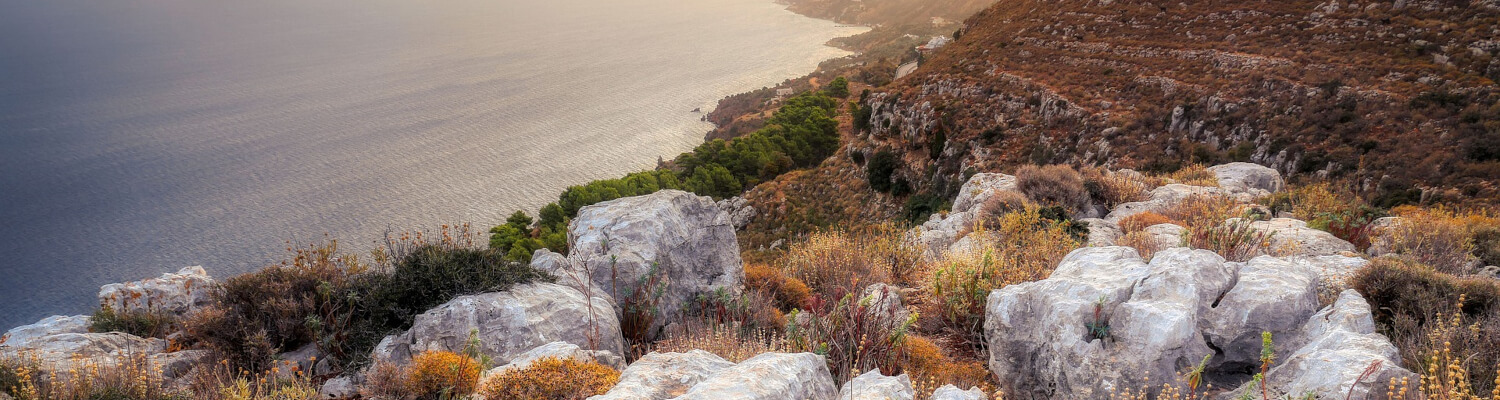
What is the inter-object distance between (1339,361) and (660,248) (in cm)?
711

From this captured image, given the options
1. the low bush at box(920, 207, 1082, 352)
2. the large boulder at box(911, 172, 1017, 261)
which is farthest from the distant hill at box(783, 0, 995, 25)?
the low bush at box(920, 207, 1082, 352)

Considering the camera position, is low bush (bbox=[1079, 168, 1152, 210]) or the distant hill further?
the distant hill

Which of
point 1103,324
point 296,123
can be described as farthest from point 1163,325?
point 296,123

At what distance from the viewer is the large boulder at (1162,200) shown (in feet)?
42.4

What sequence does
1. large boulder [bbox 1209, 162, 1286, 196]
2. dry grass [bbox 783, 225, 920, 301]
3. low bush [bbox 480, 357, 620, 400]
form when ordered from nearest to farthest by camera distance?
low bush [bbox 480, 357, 620, 400] → dry grass [bbox 783, 225, 920, 301] → large boulder [bbox 1209, 162, 1286, 196]

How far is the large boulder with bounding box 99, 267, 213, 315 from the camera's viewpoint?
8656 mm

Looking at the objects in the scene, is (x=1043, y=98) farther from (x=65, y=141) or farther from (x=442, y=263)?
(x=65, y=141)

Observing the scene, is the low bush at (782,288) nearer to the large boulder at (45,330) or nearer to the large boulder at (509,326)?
the large boulder at (509,326)

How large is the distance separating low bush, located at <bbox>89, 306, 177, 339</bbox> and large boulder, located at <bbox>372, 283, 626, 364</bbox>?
370 cm

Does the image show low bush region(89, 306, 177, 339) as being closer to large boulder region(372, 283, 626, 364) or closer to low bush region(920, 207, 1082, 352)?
large boulder region(372, 283, 626, 364)

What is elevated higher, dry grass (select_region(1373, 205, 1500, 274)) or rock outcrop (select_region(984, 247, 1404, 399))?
rock outcrop (select_region(984, 247, 1404, 399))

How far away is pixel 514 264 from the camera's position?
820 centimetres

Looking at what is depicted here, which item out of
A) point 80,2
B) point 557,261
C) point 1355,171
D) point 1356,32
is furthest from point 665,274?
point 80,2

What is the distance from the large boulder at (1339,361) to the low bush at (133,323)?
36.7 ft
